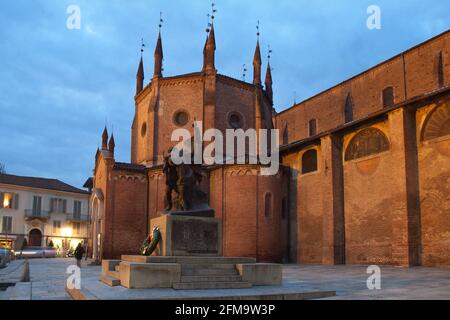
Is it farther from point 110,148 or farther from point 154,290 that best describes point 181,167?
point 110,148

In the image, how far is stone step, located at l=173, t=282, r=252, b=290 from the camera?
10102 mm

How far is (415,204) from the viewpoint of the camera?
20.9m

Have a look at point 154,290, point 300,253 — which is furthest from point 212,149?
point 154,290

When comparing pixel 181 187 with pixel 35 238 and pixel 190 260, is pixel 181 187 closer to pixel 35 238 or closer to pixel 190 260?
pixel 190 260

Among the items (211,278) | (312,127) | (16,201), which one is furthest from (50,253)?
(211,278)

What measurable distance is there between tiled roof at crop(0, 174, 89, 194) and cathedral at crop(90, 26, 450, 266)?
60.7 ft

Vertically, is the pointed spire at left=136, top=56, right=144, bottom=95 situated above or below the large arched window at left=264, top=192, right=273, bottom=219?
above

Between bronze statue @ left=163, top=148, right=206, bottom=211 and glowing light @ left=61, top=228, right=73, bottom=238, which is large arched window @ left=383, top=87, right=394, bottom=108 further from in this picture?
glowing light @ left=61, top=228, right=73, bottom=238

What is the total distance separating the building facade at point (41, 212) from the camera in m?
47.2

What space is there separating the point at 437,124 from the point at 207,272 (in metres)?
14.6

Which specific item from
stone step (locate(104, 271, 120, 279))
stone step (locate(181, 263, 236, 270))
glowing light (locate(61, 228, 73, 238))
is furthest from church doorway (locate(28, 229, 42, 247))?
stone step (locate(181, 263, 236, 270))

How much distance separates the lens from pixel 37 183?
51531 millimetres

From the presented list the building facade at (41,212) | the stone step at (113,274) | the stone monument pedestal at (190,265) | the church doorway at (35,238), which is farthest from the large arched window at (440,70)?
the church doorway at (35,238)

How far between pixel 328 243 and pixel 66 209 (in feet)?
118
